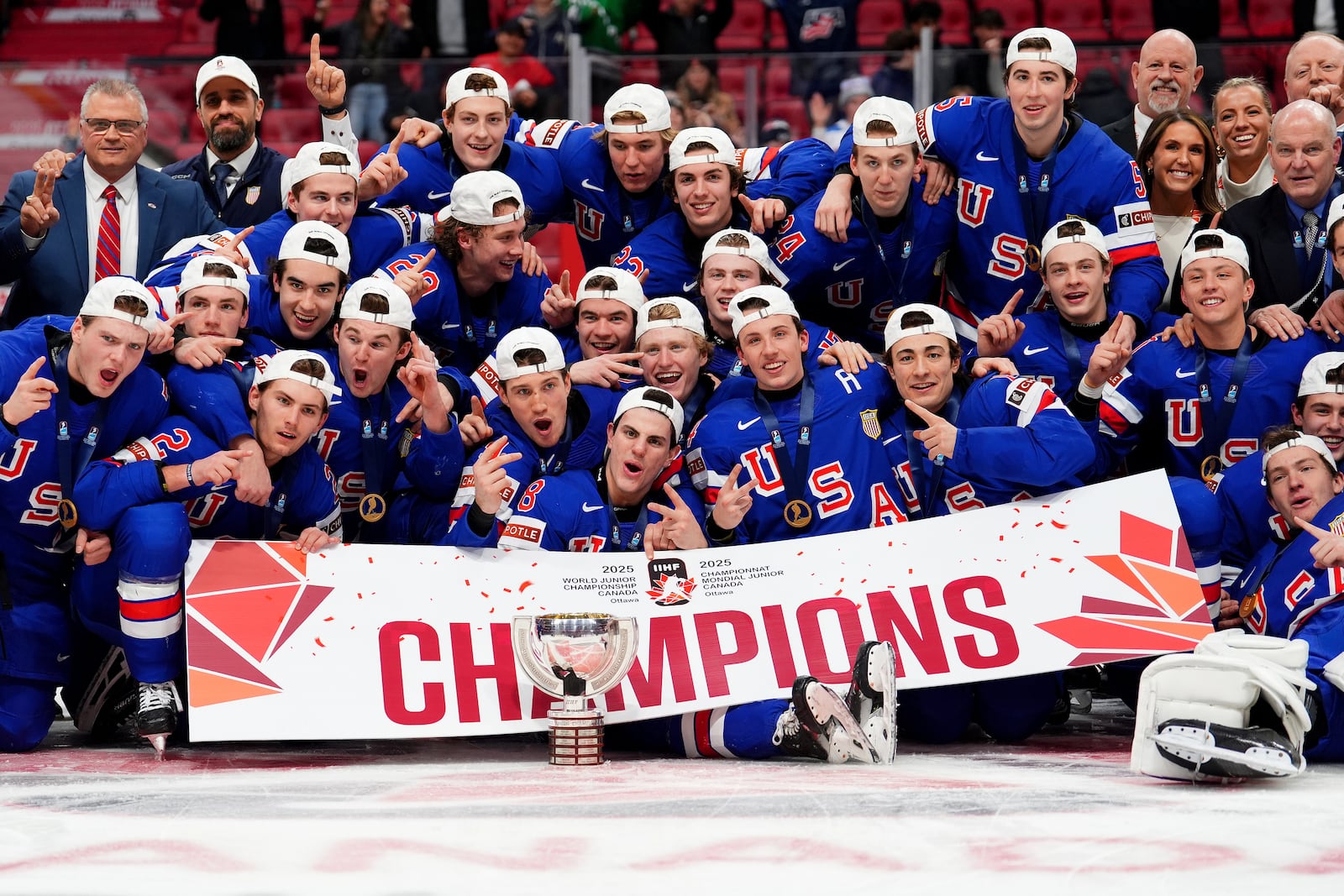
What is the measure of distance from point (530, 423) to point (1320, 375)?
9.44 feet

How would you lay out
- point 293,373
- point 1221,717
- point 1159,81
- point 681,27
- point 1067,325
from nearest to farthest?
point 1221,717 < point 293,373 < point 1067,325 < point 1159,81 < point 681,27

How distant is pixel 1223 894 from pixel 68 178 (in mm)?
5321

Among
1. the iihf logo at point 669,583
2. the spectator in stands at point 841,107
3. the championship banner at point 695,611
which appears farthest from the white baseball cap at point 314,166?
the spectator in stands at point 841,107

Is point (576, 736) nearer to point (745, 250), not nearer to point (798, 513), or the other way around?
point (798, 513)

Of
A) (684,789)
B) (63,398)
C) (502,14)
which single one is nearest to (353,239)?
(63,398)

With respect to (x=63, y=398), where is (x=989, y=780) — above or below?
below

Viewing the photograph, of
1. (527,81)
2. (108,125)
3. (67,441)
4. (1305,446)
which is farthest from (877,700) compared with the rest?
(527,81)

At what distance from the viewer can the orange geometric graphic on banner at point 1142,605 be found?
17.0 ft

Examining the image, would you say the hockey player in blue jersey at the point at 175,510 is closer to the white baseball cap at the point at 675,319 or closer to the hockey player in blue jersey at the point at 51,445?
the hockey player in blue jersey at the point at 51,445

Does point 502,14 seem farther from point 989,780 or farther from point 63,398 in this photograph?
point 989,780

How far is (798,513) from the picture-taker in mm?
5520

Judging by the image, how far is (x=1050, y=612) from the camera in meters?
5.25

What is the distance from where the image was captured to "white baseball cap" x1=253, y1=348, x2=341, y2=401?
529cm

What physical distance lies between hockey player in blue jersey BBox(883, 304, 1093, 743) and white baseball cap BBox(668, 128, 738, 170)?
4.02 feet
